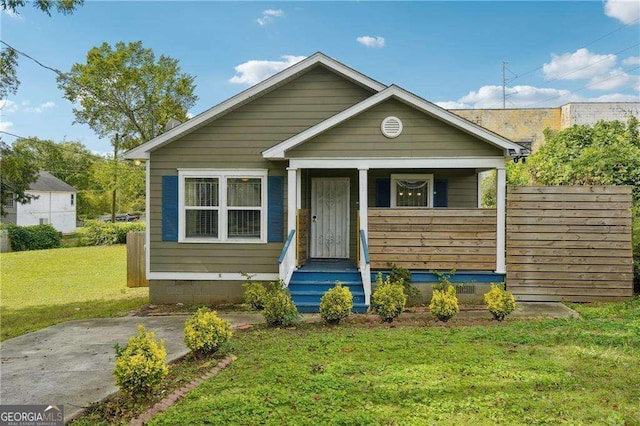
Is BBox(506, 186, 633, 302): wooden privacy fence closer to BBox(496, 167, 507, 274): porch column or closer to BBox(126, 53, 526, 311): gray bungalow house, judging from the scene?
BBox(496, 167, 507, 274): porch column

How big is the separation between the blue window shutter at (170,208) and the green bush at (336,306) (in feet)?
13.7

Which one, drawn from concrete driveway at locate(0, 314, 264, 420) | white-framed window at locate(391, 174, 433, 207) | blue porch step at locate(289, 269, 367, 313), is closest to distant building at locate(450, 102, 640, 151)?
white-framed window at locate(391, 174, 433, 207)

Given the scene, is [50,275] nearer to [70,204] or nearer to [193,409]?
[193,409]

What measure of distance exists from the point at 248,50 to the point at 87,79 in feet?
45.3

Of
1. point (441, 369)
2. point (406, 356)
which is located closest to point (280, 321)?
point (406, 356)

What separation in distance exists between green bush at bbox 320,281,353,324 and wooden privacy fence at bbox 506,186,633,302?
3654 millimetres

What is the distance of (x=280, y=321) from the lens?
22.6ft

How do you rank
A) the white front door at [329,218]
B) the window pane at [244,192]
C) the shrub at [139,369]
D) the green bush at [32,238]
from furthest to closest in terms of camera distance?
the green bush at [32,238]
the white front door at [329,218]
the window pane at [244,192]
the shrub at [139,369]

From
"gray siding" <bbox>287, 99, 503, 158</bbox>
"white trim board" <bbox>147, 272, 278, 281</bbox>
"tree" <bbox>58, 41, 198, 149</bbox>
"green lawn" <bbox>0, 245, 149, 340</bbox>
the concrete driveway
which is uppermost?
"tree" <bbox>58, 41, 198, 149</bbox>

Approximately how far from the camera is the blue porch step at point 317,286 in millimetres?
7992

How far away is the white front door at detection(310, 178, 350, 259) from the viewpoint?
10281 millimetres

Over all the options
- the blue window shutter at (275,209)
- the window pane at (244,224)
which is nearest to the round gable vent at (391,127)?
the blue window shutter at (275,209)

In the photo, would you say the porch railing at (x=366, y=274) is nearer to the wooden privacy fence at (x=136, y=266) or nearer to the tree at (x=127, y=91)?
the wooden privacy fence at (x=136, y=266)

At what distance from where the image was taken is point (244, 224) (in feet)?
30.7
